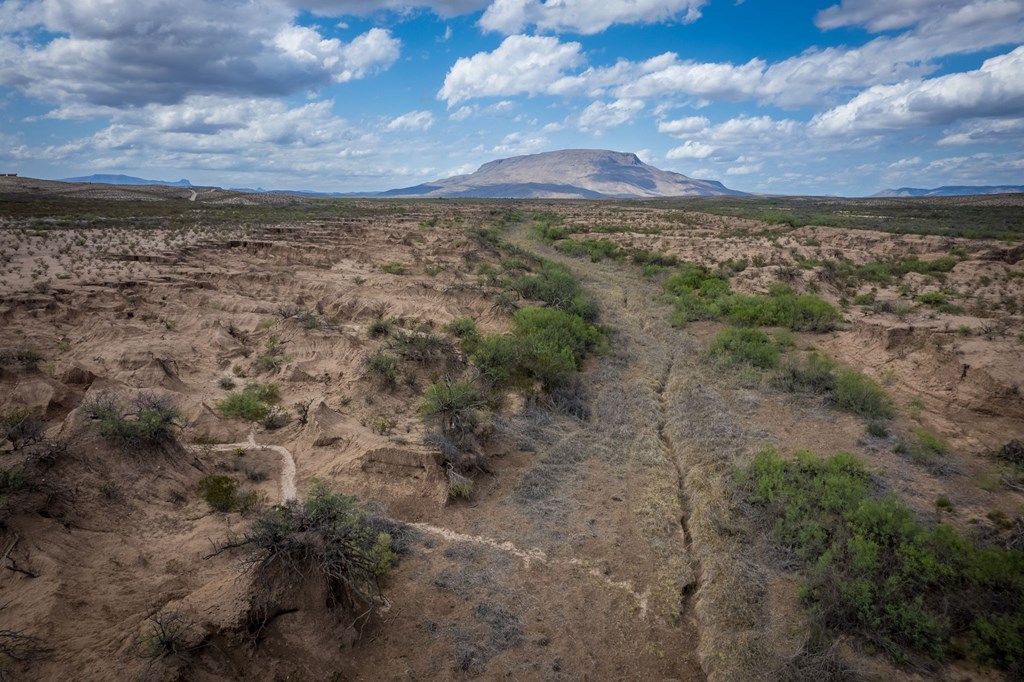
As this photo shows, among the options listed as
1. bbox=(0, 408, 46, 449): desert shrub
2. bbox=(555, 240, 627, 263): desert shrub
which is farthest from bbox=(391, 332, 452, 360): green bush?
bbox=(555, 240, 627, 263): desert shrub

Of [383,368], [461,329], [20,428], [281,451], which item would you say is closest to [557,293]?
[461,329]

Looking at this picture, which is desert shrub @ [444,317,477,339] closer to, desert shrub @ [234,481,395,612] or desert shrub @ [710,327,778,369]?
desert shrub @ [710,327,778,369]

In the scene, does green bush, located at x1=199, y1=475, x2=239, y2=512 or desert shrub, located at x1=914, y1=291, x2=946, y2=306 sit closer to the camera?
green bush, located at x1=199, y1=475, x2=239, y2=512

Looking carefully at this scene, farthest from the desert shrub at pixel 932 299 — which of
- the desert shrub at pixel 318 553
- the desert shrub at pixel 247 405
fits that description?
the desert shrub at pixel 247 405

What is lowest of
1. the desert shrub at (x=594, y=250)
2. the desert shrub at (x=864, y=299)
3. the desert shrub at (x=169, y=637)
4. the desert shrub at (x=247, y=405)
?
the desert shrub at (x=169, y=637)

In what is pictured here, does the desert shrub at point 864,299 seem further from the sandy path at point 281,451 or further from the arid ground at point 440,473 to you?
the sandy path at point 281,451

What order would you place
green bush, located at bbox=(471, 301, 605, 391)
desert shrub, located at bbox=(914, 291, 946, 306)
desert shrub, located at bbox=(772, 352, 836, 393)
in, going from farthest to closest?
desert shrub, located at bbox=(914, 291, 946, 306), desert shrub, located at bbox=(772, 352, 836, 393), green bush, located at bbox=(471, 301, 605, 391)

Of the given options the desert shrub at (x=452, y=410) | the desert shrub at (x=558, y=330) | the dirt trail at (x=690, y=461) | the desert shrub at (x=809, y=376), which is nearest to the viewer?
the dirt trail at (x=690, y=461)
